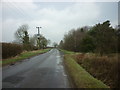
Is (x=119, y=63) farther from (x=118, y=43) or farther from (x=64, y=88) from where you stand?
(x=64, y=88)

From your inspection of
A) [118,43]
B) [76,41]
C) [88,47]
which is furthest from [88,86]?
[76,41]

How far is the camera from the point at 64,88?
9.09 m

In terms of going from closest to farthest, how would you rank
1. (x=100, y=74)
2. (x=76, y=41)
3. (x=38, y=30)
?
(x=100, y=74)
(x=76, y=41)
(x=38, y=30)

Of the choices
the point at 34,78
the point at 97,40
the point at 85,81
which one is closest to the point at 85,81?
the point at 85,81

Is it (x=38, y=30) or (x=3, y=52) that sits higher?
(x=38, y=30)

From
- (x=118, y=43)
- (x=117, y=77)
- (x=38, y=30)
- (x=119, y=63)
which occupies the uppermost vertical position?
(x=38, y=30)

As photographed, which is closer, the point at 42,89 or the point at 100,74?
the point at 42,89

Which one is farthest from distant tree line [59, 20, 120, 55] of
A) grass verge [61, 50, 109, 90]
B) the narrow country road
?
the narrow country road

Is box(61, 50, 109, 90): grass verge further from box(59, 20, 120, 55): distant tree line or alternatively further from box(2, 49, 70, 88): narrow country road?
box(59, 20, 120, 55): distant tree line

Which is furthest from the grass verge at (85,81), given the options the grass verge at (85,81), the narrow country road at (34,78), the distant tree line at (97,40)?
the distant tree line at (97,40)

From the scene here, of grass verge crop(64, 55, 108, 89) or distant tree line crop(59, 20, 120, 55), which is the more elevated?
distant tree line crop(59, 20, 120, 55)

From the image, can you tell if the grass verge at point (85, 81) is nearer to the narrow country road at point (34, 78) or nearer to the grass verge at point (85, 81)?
the grass verge at point (85, 81)

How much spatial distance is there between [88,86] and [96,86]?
34cm

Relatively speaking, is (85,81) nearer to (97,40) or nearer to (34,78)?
(34,78)
